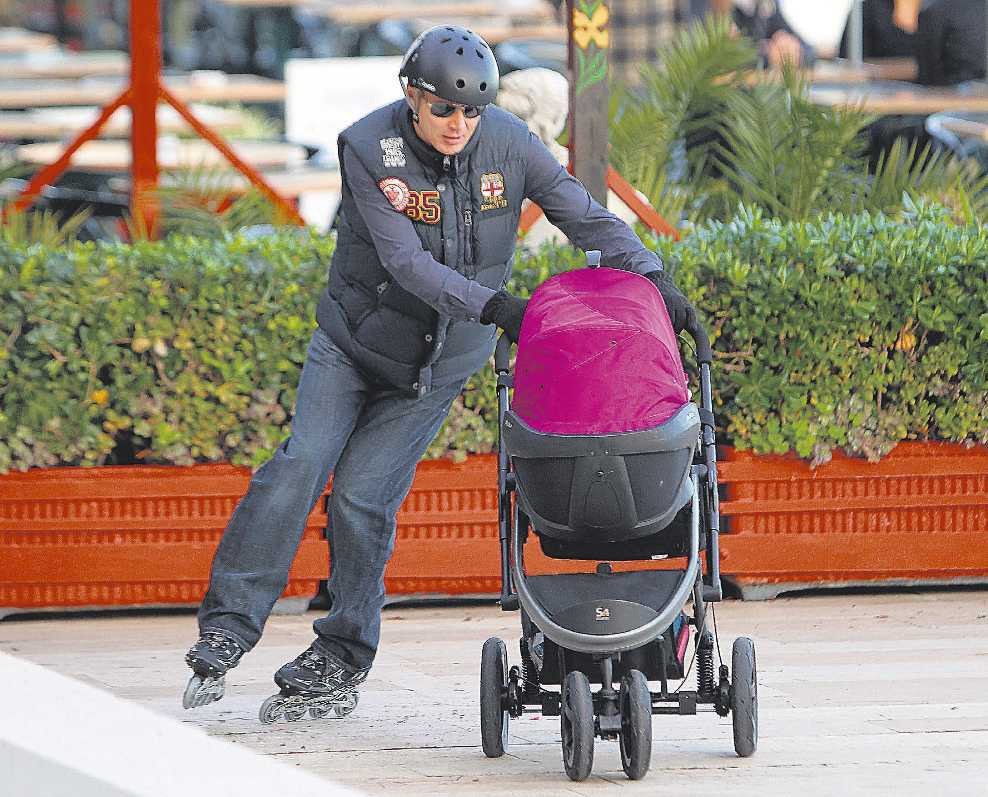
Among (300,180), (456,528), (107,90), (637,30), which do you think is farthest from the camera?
(107,90)

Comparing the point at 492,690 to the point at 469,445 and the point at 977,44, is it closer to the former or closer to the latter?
the point at 469,445

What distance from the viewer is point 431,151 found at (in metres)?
4.52

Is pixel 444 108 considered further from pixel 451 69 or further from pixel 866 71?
pixel 866 71

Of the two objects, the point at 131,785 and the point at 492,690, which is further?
the point at 492,690

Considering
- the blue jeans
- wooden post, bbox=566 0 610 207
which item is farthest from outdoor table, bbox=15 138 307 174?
the blue jeans

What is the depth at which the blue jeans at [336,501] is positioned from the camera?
462 centimetres

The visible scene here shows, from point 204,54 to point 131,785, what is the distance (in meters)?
13.5

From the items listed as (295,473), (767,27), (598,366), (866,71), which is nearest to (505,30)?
(767,27)

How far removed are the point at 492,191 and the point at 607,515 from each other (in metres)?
0.94

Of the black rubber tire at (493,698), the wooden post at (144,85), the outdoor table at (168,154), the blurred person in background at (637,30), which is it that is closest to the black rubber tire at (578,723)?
the black rubber tire at (493,698)

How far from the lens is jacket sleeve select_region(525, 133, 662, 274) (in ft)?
15.1

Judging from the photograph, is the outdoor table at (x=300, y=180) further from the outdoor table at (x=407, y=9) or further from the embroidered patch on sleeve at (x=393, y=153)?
the embroidered patch on sleeve at (x=393, y=153)

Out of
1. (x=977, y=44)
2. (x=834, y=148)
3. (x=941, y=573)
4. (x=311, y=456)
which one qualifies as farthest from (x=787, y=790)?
(x=977, y=44)

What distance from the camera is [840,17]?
14984mm
